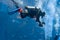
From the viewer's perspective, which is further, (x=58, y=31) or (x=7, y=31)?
(x=58, y=31)

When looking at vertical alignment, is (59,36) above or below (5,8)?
below

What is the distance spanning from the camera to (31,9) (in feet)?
4.63

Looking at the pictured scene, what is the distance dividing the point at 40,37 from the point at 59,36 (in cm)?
17

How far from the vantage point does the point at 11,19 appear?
1379 mm

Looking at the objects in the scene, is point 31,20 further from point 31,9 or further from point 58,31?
point 58,31

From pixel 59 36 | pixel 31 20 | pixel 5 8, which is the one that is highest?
pixel 5 8

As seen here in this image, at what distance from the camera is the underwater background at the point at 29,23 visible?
1358 millimetres

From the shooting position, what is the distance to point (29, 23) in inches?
55.7

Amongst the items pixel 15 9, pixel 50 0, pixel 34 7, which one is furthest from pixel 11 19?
pixel 50 0

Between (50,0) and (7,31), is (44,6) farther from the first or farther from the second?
(7,31)

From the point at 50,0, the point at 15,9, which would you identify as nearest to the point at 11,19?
the point at 15,9

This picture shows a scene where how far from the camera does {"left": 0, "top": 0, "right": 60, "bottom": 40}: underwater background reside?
136 cm

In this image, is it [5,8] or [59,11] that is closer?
[5,8]

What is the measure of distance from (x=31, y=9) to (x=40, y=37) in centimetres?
23
